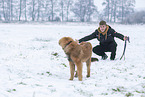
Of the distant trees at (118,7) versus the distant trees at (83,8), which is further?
the distant trees at (118,7)

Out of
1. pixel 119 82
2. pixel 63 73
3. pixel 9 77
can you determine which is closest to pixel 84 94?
pixel 119 82

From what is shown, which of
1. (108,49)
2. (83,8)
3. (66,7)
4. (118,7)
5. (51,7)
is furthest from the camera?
(66,7)

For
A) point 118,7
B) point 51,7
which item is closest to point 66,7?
point 51,7

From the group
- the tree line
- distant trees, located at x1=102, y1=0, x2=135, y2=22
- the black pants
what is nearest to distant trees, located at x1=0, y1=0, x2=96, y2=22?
the tree line

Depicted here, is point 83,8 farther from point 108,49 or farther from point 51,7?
point 108,49

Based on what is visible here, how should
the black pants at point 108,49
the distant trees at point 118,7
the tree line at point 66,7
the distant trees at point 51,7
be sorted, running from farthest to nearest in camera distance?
1. the distant trees at point 118,7
2. the tree line at point 66,7
3. the distant trees at point 51,7
4. the black pants at point 108,49

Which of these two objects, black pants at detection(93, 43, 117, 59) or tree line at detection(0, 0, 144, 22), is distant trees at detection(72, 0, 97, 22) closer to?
tree line at detection(0, 0, 144, 22)

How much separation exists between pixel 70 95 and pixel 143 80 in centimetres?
252

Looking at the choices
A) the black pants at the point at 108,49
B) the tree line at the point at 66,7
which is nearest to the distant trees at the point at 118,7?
the tree line at the point at 66,7

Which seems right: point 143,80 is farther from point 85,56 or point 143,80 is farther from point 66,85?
point 66,85

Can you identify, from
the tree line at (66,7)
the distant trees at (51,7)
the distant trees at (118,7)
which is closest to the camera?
the distant trees at (51,7)

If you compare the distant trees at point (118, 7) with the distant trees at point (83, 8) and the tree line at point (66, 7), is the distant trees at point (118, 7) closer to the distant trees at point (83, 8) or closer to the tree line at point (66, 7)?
the tree line at point (66, 7)

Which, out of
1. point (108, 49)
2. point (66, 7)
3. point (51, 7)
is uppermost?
point (66, 7)

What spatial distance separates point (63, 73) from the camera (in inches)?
259
